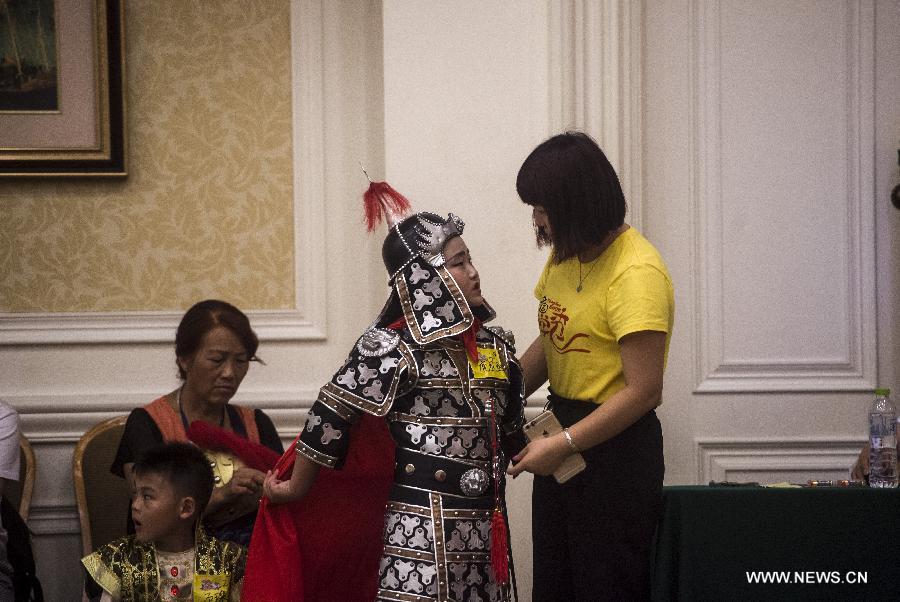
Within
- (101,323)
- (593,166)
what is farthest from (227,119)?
(593,166)

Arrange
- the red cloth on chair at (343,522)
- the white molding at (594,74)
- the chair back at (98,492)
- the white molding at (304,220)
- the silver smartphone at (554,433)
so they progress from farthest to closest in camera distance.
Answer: the white molding at (304,220) < the white molding at (594,74) < the chair back at (98,492) < the red cloth on chair at (343,522) < the silver smartphone at (554,433)

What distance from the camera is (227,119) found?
349 centimetres

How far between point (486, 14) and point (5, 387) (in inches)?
79.8

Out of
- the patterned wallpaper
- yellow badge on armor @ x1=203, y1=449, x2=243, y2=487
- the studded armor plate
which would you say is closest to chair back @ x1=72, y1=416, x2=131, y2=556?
the patterned wallpaper

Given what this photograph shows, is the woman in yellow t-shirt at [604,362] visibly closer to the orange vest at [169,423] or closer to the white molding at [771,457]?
the orange vest at [169,423]

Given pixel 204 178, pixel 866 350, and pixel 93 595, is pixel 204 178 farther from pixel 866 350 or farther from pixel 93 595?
pixel 866 350

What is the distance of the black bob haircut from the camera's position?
2.35 meters

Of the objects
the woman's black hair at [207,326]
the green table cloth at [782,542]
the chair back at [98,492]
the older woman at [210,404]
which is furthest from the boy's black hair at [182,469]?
the green table cloth at [782,542]

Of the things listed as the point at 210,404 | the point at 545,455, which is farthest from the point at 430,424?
the point at 210,404

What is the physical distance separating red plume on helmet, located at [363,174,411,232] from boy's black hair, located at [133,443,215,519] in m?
0.73

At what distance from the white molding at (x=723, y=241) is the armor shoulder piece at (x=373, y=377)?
1641 millimetres

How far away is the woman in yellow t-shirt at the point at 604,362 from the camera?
228cm

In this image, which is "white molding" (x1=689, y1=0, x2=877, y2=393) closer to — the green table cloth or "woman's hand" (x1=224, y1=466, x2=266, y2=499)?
the green table cloth

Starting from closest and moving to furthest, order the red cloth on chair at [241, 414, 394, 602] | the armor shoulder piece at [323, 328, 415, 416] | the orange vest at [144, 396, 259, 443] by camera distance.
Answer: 1. the armor shoulder piece at [323, 328, 415, 416]
2. the red cloth on chair at [241, 414, 394, 602]
3. the orange vest at [144, 396, 259, 443]
